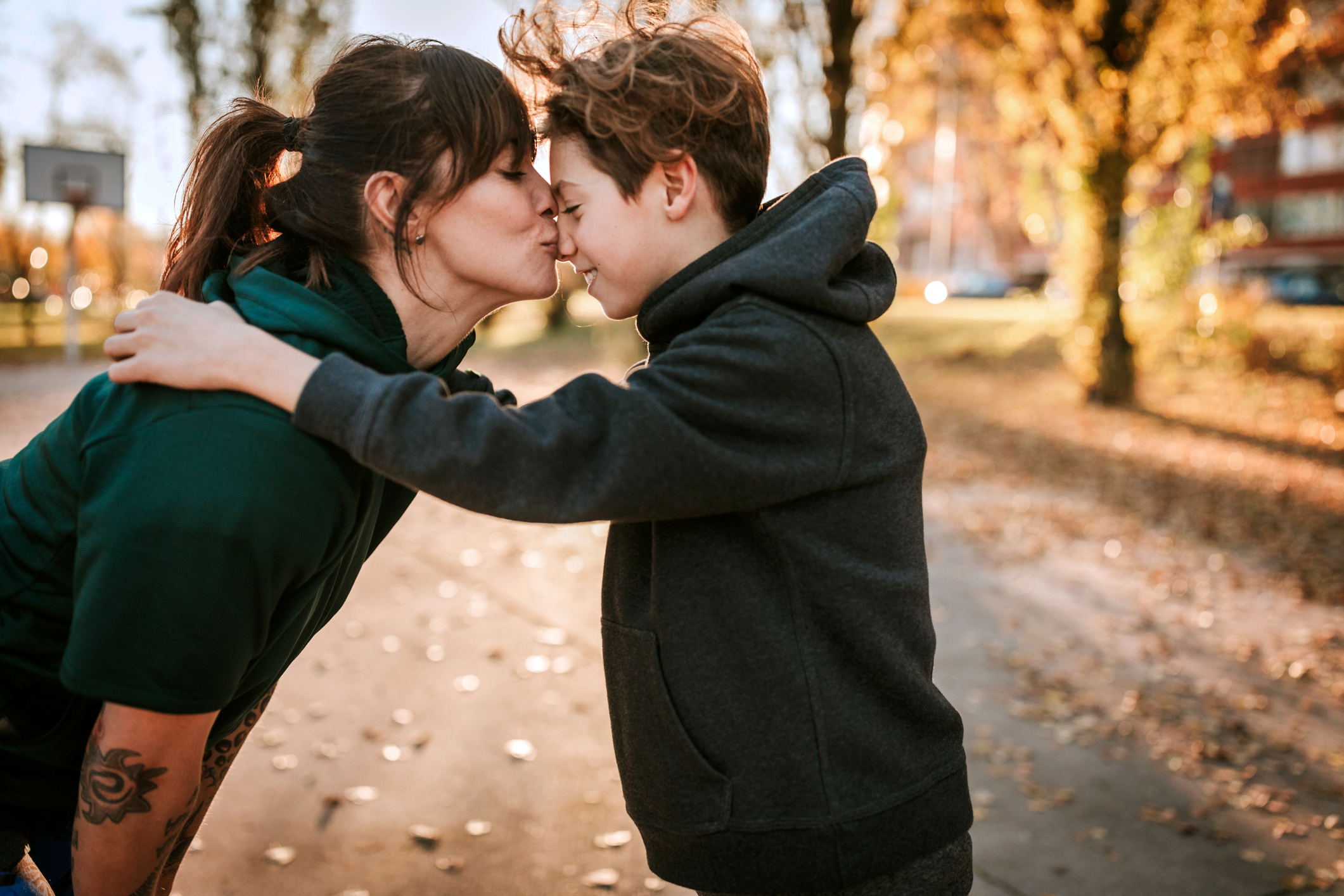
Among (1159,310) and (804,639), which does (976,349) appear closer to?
(1159,310)

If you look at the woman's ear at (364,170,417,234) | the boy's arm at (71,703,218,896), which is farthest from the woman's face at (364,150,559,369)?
the boy's arm at (71,703,218,896)

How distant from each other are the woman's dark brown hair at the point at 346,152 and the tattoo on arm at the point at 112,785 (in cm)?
87

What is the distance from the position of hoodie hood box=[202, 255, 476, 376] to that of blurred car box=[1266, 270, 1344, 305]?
111ft

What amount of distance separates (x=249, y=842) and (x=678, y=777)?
2502 mm

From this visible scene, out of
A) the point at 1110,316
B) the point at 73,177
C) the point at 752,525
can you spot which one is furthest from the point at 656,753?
the point at 73,177

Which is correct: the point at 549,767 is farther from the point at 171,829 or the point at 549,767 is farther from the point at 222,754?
the point at 171,829

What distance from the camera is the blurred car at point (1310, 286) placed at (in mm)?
31375

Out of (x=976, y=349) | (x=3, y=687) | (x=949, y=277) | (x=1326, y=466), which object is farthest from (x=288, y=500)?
(x=949, y=277)

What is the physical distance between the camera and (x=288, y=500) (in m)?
1.50

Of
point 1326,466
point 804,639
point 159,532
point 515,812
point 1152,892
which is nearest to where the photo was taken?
point 159,532

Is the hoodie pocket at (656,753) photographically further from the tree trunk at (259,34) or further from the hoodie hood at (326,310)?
the tree trunk at (259,34)

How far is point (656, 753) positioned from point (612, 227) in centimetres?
99

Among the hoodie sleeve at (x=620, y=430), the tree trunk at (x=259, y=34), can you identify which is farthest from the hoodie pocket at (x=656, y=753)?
the tree trunk at (x=259, y=34)

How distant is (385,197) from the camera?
73.0 inches
